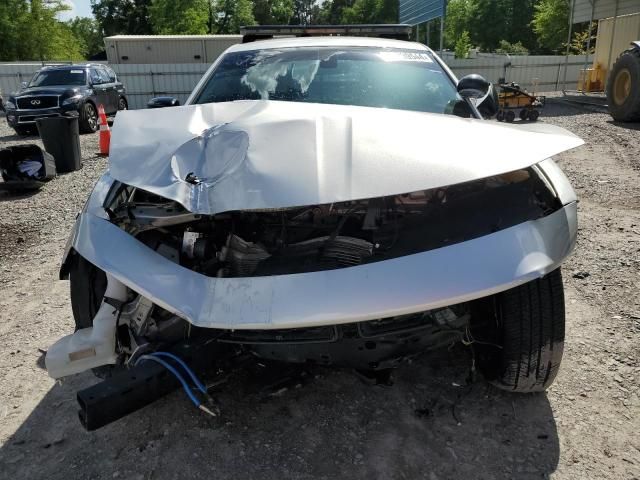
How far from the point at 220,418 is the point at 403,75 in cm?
242

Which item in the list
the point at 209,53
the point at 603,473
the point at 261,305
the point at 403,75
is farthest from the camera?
the point at 209,53

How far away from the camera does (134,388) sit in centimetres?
190

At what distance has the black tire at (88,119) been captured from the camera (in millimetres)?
12238

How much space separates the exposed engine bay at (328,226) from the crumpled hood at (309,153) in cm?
20

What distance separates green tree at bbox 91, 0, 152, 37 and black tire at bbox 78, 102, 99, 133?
3941 cm

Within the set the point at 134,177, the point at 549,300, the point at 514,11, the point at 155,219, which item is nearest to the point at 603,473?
the point at 549,300

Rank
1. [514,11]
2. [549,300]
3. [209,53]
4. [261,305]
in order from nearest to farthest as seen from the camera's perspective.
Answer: [261,305]
[549,300]
[209,53]
[514,11]

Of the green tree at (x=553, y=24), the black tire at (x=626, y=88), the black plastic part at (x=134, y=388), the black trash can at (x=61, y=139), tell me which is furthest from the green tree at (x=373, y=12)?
the black plastic part at (x=134, y=388)

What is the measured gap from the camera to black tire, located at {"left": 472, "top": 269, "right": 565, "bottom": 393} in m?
2.25

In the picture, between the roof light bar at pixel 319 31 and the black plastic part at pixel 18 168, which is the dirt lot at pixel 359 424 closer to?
the roof light bar at pixel 319 31

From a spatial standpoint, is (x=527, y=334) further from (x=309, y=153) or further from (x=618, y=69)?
(x=618, y=69)

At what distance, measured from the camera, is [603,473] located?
207 centimetres

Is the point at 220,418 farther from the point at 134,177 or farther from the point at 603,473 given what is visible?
the point at 603,473

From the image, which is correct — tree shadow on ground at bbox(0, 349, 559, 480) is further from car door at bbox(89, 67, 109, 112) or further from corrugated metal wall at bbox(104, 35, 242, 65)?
corrugated metal wall at bbox(104, 35, 242, 65)
